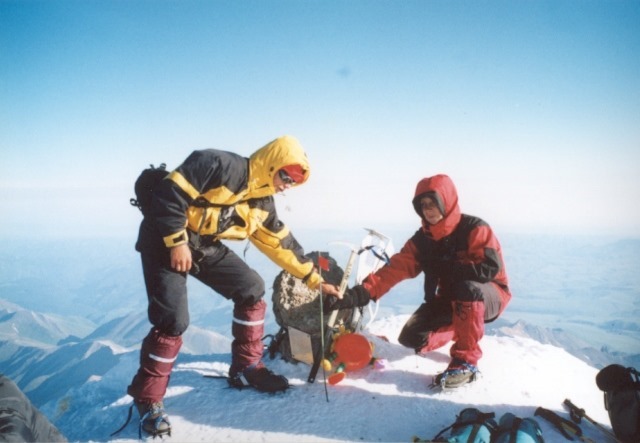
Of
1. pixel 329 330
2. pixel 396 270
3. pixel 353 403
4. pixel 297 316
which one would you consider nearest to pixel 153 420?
pixel 353 403

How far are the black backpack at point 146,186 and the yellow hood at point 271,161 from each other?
1068mm

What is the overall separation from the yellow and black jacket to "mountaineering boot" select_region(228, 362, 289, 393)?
1342 millimetres

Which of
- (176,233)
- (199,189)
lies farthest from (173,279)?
(199,189)

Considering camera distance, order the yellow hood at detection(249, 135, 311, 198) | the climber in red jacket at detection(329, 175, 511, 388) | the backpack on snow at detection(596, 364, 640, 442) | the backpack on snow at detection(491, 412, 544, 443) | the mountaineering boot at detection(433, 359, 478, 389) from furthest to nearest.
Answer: the climber in red jacket at detection(329, 175, 511, 388), the mountaineering boot at detection(433, 359, 478, 389), the yellow hood at detection(249, 135, 311, 198), the backpack on snow at detection(596, 364, 640, 442), the backpack on snow at detection(491, 412, 544, 443)

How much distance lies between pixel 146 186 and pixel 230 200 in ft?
3.19

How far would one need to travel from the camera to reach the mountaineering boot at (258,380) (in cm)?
421

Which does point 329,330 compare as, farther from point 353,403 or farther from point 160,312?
point 160,312

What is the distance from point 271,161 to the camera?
3.80 meters

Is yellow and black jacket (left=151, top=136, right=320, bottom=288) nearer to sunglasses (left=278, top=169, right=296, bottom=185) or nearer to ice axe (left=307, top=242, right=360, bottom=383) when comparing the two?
sunglasses (left=278, top=169, right=296, bottom=185)

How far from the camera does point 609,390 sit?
3318 millimetres

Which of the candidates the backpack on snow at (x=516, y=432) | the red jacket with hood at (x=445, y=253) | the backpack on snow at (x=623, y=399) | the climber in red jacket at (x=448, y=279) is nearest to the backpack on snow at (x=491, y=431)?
the backpack on snow at (x=516, y=432)

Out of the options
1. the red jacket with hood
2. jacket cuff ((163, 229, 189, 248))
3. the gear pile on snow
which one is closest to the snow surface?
the gear pile on snow

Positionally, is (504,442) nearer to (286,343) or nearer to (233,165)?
(286,343)

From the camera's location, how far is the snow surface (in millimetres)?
3447
